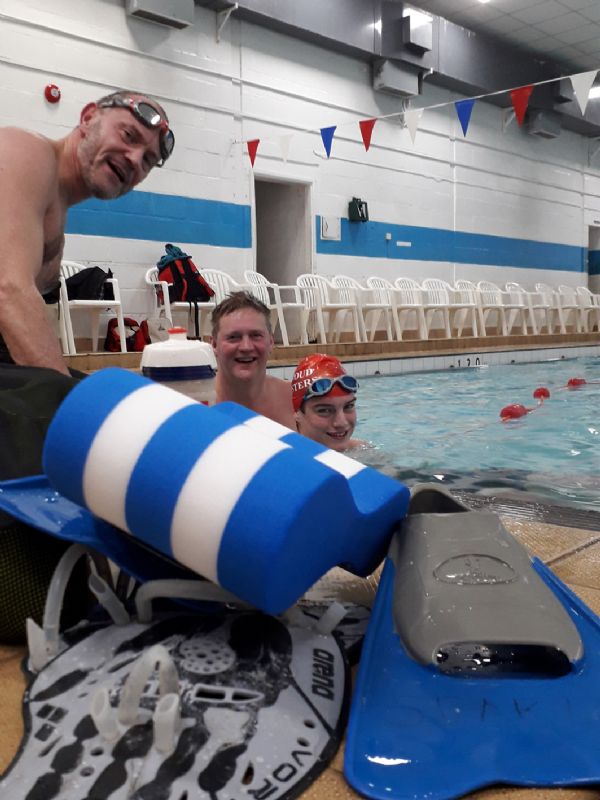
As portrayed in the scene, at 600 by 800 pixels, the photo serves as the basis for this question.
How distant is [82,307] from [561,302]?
1177 cm

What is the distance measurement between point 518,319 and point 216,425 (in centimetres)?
1589

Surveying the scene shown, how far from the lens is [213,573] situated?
1.11 metres

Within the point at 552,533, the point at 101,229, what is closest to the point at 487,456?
the point at 552,533

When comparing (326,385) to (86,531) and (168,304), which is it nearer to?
(86,531)

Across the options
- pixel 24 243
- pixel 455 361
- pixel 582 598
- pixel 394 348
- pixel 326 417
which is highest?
pixel 24 243

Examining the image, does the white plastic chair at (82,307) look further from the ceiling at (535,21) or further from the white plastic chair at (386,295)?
the ceiling at (535,21)

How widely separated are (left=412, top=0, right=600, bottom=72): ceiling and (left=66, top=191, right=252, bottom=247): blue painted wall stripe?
16.7 feet

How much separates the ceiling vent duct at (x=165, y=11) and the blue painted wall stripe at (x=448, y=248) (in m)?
3.75

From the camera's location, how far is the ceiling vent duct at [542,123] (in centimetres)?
1499

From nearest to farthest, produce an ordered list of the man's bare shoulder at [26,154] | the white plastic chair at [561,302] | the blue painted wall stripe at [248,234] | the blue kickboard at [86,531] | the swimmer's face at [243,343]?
the blue kickboard at [86,531], the man's bare shoulder at [26,154], the swimmer's face at [243,343], the blue painted wall stripe at [248,234], the white plastic chair at [561,302]

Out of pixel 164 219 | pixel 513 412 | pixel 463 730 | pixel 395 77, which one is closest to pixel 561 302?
pixel 395 77

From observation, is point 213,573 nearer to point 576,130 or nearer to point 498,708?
point 498,708

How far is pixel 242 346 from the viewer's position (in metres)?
3.37

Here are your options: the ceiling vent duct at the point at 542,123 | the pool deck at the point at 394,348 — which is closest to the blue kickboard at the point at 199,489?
the pool deck at the point at 394,348
